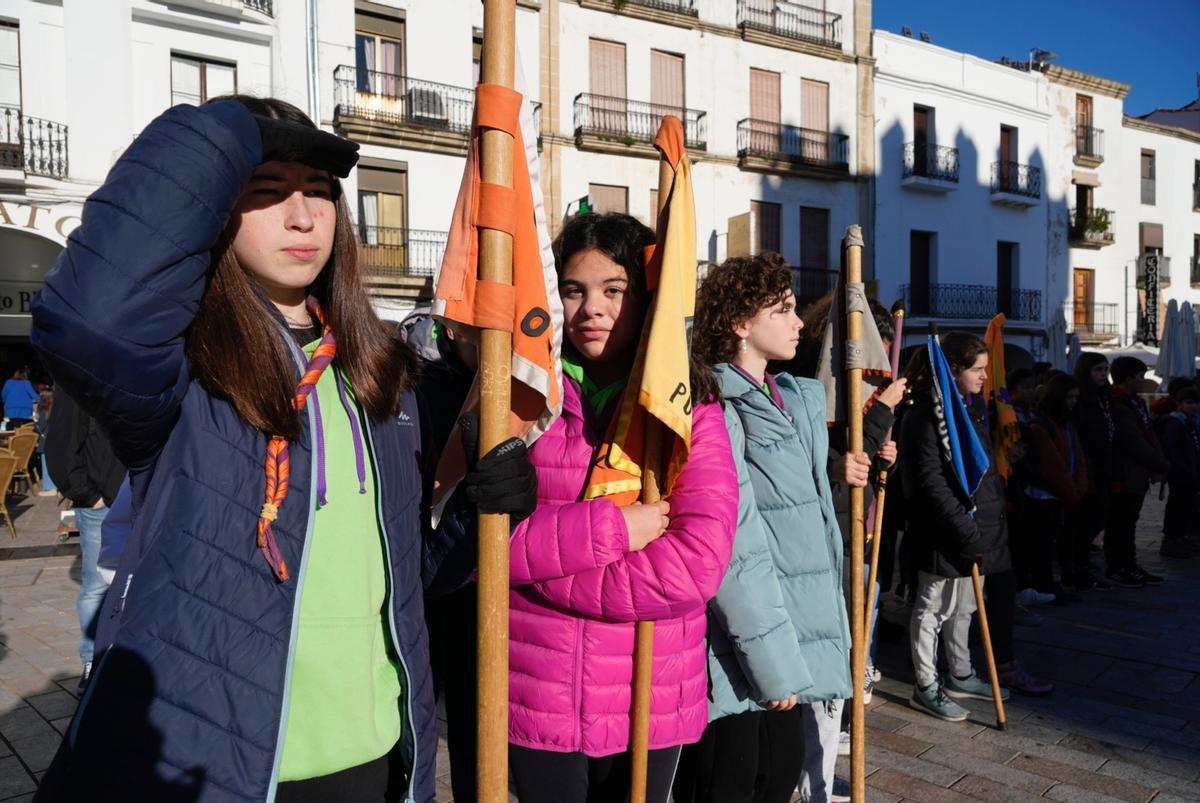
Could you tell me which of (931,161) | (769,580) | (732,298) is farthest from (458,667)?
(931,161)

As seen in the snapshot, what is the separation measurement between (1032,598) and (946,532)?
10.9 ft

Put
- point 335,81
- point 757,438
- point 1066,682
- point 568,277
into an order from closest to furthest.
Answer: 1. point 568,277
2. point 757,438
3. point 1066,682
4. point 335,81

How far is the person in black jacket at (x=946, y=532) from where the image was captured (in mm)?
4531

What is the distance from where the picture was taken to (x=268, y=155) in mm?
1555

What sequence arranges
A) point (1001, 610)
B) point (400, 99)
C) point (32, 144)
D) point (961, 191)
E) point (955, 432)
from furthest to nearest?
point (961, 191), point (400, 99), point (32, 144), point (1001, 610), point (955, 432)

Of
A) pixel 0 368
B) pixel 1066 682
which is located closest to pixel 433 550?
pixel 1066 682

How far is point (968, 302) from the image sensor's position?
27.3 m

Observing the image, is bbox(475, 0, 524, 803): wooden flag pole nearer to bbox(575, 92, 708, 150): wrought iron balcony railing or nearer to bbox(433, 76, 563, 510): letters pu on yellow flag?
bbox(433, 76, 563, 510): letters pu on yellow flag

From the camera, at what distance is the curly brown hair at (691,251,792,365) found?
3.13m

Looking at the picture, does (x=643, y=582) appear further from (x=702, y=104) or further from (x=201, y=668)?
(x=702, y=104)

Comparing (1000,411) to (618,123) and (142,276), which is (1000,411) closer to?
(142,276)

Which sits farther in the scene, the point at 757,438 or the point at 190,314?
the point at 757,438

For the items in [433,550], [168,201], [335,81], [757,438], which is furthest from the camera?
[335,81]

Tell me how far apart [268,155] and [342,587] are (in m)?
0.79
